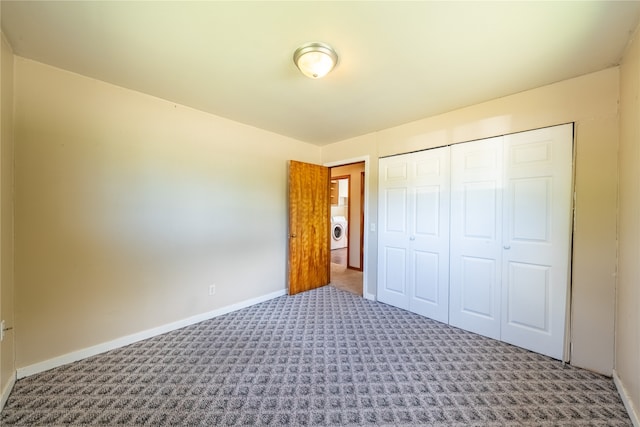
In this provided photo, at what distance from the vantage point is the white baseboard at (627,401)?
56.6 inches

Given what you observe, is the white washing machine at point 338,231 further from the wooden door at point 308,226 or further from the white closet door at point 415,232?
the white closet door at point 415,232

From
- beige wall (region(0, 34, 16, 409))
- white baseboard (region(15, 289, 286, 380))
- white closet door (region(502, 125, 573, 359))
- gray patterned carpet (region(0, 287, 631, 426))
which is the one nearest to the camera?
gray patterned carpet (region(0, 287, 631, 426))

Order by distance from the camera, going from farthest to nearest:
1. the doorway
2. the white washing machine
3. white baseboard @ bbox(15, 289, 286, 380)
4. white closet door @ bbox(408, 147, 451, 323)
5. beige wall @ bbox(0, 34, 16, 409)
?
the white washing machine
the doorway
white closet door @ bbox(408, 147, 451, 323)
white baseboard @ bbox(15, 289, 286, 380)
beige wall @ bbox(0, 34, 16, 409)

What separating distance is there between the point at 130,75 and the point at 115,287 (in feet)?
6.13

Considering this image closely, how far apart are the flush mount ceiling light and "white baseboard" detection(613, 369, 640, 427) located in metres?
2.91

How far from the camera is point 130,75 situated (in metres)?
2.05

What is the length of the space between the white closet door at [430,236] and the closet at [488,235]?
0.04ft

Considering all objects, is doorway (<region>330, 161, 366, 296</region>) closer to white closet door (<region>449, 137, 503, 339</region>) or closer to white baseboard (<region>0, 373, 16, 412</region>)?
white closet door (<region>449, 137, 503, 339</region>)

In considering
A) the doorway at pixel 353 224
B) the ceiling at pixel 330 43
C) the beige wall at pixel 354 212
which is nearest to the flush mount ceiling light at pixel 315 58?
the ceiling at pixel 330 43

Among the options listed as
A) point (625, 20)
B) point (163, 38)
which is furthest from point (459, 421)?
point (163, 38)

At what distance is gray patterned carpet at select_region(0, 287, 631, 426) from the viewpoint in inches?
58.7

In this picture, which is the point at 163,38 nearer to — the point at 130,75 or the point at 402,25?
the point at 130,75

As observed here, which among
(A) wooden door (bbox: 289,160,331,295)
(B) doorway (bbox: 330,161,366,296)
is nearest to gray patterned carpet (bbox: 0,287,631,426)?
(A) wooden door (bbox: 289,160,331,295)

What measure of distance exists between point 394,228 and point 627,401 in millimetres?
2216
